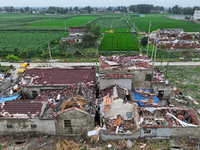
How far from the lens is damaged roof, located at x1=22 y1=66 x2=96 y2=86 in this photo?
23203 millimetres

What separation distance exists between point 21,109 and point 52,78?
6.76m

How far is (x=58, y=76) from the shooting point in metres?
24.1

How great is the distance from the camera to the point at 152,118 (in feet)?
61.0

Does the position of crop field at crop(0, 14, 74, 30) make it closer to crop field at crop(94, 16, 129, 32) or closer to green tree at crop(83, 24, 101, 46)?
crop field at crop(94, 16, 129, 32)

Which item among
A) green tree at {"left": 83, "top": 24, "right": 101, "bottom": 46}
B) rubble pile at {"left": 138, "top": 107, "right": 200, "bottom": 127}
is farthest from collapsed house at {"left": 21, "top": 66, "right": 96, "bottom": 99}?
green tree at {"left": 83, "top": 24, "right": 101, "bottom": 46}

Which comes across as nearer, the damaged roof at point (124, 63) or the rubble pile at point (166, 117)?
the rubble pile at point (166, 117)

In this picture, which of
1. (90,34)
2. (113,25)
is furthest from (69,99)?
(113,25)

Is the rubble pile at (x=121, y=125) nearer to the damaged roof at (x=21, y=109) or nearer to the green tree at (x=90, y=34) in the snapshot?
the damaged roof at (x=21, y=109)

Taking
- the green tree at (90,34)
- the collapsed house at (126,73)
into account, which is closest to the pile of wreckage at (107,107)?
the collapsed house at (126,73)

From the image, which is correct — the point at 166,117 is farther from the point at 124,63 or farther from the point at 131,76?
the point at 124,63

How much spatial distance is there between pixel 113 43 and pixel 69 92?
44.1 m

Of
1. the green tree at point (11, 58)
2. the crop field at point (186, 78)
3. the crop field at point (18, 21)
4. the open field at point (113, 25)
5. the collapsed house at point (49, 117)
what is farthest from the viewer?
the crop field at point (18, 21)

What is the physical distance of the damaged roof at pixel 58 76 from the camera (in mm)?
23203

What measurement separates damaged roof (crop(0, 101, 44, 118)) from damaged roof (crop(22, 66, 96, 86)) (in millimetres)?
4604
